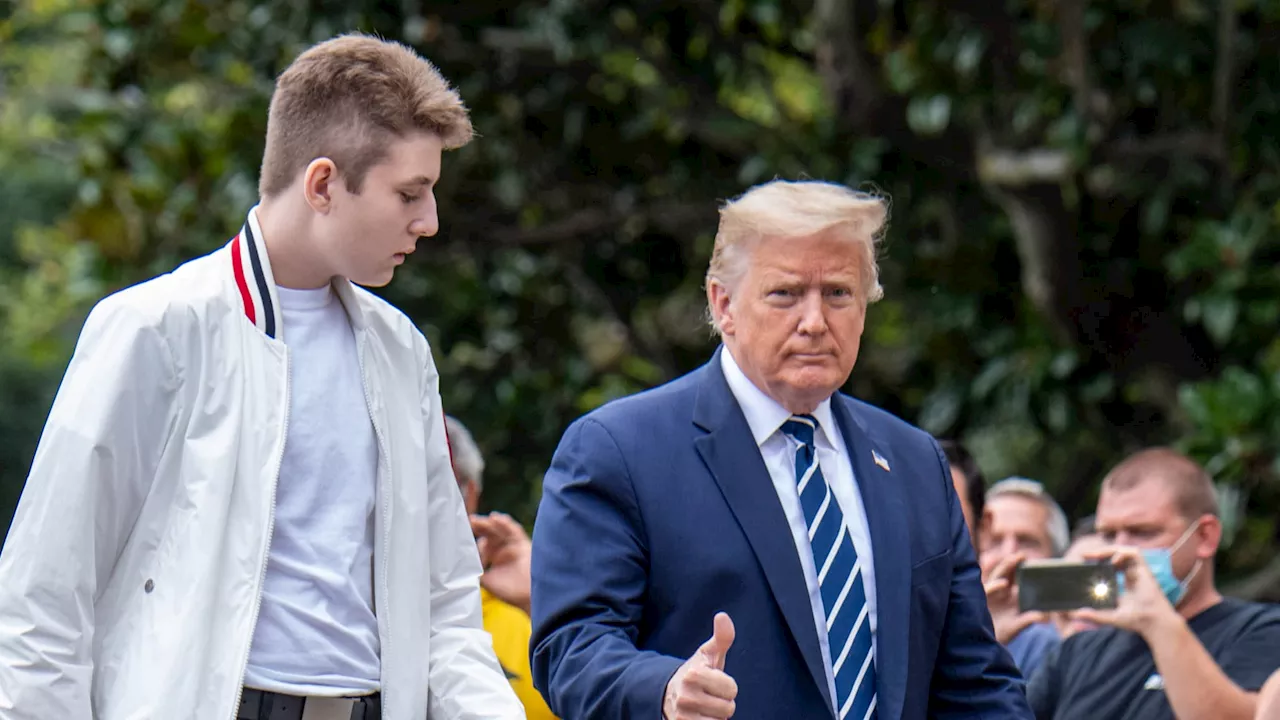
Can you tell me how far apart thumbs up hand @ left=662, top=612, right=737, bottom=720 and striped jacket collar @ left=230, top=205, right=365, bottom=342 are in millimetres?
832

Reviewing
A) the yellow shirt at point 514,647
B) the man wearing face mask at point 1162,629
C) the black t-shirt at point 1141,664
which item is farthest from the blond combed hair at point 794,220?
the black t-shirt at point 1141,664

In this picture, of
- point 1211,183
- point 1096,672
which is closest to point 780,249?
point 1096,672

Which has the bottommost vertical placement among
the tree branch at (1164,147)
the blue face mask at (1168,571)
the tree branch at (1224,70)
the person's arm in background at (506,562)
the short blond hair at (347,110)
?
the person's arm in background at (506,562)

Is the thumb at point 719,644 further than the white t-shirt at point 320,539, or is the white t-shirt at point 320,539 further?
the thumb at point 719,644

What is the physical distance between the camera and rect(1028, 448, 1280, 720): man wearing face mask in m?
4.77

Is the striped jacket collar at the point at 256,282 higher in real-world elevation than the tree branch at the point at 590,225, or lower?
lower

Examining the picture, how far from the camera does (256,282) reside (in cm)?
292

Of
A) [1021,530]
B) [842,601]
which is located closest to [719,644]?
[842,601]

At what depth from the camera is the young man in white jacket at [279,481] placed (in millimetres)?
2662

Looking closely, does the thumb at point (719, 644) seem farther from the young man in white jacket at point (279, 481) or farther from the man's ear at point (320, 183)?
the man's ear at point (320, 183)

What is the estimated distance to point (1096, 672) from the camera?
5102 mm

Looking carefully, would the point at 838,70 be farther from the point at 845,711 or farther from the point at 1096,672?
the point at 845,711

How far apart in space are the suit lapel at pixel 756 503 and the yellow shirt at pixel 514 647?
4.43 feet

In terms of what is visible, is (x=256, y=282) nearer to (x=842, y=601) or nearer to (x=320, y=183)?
(x=320, y=183)
